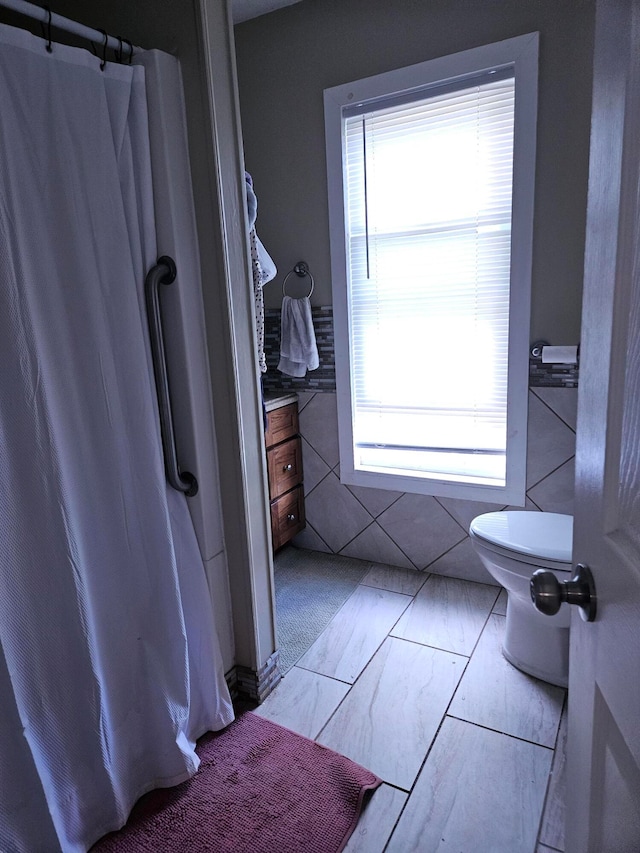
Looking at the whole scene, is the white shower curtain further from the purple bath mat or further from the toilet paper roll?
the toilet paper roll

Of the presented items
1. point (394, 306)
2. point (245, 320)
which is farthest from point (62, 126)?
point (394, 306)

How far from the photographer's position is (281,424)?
253cm

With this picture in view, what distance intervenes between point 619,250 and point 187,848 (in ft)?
5.00

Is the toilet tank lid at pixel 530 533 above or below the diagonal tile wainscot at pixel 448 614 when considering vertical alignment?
above

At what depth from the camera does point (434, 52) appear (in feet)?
6.72

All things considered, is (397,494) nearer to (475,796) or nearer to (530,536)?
(530,536)

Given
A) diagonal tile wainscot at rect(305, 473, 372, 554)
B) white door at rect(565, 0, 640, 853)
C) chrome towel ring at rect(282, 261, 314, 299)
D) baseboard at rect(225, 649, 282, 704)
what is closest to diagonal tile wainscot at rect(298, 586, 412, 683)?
baseboard at rect(225, 649, 282, 704)

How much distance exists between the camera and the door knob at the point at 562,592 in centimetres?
66

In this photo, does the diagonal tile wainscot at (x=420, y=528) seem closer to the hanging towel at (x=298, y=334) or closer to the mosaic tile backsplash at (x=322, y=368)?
the mosaic tile backsplash at (x=322, y=368)

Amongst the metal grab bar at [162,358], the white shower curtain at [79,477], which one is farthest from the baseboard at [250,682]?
the metal grab bar at [162,358]

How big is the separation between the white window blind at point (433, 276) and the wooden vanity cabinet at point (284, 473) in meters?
0.33

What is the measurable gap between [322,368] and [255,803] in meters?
1.72

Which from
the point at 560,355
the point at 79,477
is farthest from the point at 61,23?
the point at 560,355

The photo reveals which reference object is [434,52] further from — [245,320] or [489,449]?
[489,449]
